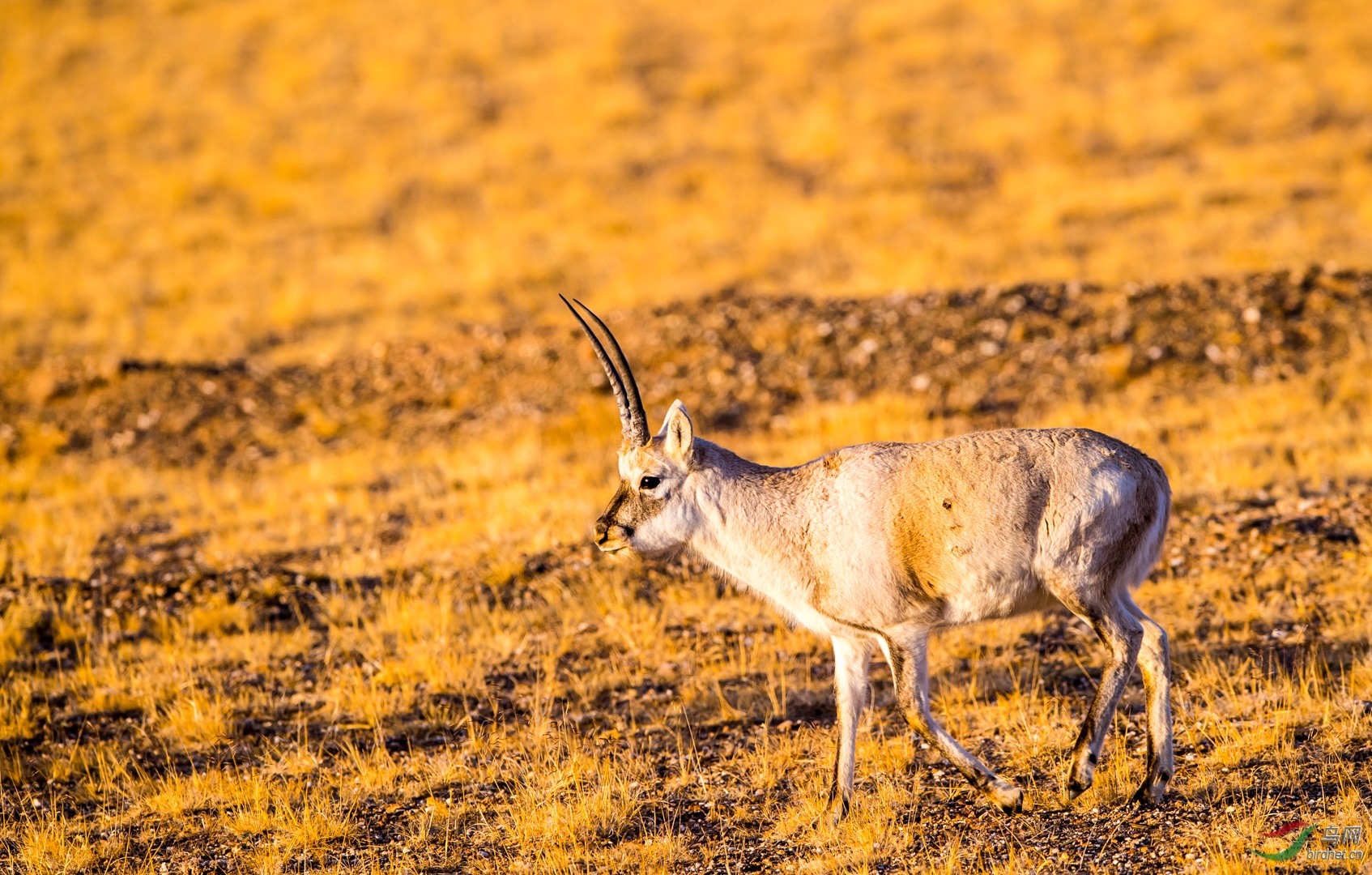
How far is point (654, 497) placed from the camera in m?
7.29

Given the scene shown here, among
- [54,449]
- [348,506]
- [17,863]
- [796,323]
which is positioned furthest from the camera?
[796,323]

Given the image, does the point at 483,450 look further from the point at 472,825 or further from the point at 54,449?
the point at 472,825

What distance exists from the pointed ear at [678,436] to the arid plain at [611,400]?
2057 millimetres

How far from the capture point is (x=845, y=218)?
23938mm

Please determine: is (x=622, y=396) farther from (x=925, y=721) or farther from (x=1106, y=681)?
(x=1106, y=681)

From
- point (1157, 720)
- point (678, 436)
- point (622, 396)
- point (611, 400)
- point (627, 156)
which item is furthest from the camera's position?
point (627, 156)

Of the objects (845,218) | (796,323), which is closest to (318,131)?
(845,218)

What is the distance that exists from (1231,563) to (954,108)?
71.0ft

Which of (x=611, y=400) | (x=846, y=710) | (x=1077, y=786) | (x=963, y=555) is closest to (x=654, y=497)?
(x=846, y=710)

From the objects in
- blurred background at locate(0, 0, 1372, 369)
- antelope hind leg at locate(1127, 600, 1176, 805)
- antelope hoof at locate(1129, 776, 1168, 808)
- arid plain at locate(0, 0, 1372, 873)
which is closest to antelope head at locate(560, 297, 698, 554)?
arid plain at locate(0, 0, 1372, 873)

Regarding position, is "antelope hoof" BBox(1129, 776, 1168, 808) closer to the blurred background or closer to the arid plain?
the arid plain

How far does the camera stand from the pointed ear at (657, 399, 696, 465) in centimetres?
718

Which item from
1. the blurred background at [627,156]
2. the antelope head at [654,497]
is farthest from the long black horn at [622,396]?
the blurred background at [627,156]

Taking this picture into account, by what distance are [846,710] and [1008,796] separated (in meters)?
0.98
